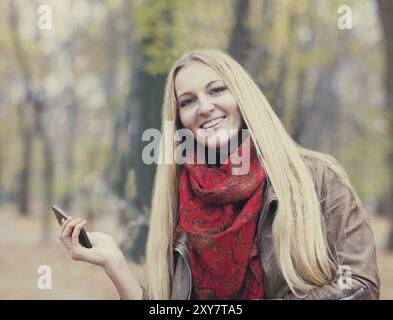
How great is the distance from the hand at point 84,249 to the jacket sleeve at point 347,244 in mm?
702

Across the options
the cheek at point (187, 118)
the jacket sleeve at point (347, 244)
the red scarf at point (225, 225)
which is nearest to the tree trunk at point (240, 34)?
the cheek at point (187, 118)

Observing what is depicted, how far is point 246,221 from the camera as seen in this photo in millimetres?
1907

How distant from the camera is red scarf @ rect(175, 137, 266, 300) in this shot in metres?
1.92

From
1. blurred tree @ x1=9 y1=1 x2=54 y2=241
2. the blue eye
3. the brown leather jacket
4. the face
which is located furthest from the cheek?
blurred tree @ x1=9 y1=1 x2=54 y2=241

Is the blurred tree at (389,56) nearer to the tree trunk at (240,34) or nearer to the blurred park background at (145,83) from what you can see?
the blurred park background at (145,83)

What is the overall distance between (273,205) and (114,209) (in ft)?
3.86

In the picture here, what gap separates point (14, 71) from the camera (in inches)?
124

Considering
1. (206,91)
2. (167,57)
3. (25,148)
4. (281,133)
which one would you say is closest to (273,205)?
(281,133)

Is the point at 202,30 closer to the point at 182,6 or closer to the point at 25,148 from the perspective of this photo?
the point at 182,6

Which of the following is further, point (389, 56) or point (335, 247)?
point (389, 56)

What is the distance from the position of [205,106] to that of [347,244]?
692 mm

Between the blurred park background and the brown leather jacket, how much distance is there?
0.68 meters

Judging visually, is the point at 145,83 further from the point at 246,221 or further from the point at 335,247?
the point at 335,247

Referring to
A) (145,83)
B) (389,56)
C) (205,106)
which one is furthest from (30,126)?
(389,56)
